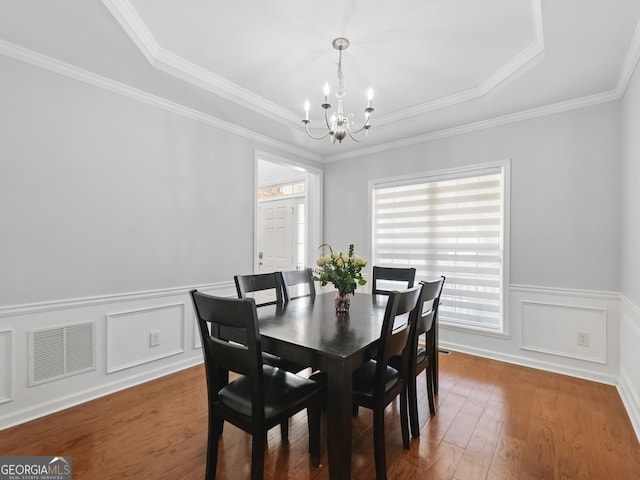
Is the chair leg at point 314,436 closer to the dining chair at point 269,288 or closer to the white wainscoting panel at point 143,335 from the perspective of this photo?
the dining chair at point 269,288

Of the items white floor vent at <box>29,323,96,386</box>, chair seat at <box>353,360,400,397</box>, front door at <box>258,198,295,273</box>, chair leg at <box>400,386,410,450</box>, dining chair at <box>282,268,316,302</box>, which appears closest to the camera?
chair seat at <box>353,360,400,397</box>

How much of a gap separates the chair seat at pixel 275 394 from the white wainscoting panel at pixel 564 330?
2489 mm

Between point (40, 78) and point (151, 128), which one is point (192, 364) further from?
point (40, 78)

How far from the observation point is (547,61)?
2270mm

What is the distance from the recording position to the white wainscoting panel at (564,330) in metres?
2.76

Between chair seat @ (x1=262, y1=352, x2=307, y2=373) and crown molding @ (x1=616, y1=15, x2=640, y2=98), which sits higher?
crown molding @ (x1=616, y1=15, x2=640, y2=98)

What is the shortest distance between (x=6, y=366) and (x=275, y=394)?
6.31 ft

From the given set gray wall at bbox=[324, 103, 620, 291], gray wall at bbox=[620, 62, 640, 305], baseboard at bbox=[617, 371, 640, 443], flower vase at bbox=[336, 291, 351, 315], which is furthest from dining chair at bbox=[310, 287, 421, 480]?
gray wall at bbox=[324, 103, 620, 291]

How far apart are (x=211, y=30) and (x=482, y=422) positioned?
126 inches

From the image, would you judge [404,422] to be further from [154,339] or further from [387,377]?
[154,339]

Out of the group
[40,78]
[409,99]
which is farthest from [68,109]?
[409,99]

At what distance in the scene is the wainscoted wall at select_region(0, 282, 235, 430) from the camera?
210cm

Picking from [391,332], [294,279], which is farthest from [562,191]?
[294,279]

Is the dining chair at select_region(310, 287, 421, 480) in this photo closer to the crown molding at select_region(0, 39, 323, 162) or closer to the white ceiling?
the white ceiling
